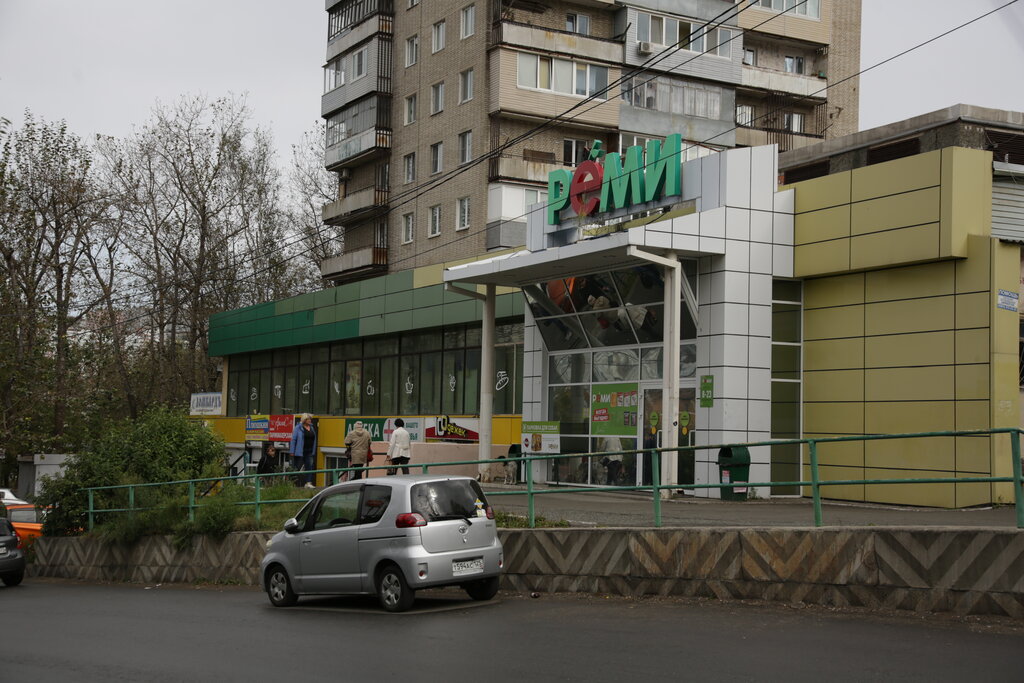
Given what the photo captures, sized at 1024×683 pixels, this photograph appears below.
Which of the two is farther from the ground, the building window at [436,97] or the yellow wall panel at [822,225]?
the building window at [436,97]

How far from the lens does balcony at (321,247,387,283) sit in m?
49.8

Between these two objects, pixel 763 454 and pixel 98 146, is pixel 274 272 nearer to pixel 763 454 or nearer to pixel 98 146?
pixel 98 146

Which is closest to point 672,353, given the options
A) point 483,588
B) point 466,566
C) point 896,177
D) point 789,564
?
point 896,177

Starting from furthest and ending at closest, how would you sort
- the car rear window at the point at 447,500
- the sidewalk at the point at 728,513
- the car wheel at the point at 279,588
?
the car wheel at the point at 279,588
the car rear window at the point at 447,500
the sidewalk at the point at 728,513

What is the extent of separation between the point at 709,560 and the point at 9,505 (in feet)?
88.5

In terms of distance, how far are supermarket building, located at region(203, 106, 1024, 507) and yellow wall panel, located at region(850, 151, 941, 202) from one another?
34mm

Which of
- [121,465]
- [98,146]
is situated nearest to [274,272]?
[98,146]

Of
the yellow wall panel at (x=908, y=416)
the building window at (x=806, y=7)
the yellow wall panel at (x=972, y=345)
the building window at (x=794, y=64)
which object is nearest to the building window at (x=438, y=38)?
the building window at (x=806, y=7)

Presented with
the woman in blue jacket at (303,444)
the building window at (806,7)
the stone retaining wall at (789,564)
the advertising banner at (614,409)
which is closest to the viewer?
the stone retaining wall at (789,564)

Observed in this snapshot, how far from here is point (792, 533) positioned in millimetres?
12039

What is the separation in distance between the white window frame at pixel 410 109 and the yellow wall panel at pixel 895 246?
30289mm

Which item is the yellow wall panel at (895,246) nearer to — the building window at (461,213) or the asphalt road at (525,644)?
the asphalt road at (525,644)

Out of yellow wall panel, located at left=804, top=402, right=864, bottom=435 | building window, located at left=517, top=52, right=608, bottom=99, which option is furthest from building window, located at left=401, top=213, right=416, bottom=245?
yellow wall panel, located at left=804, top=402, right=864, bottom=435

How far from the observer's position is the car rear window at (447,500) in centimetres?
1343
